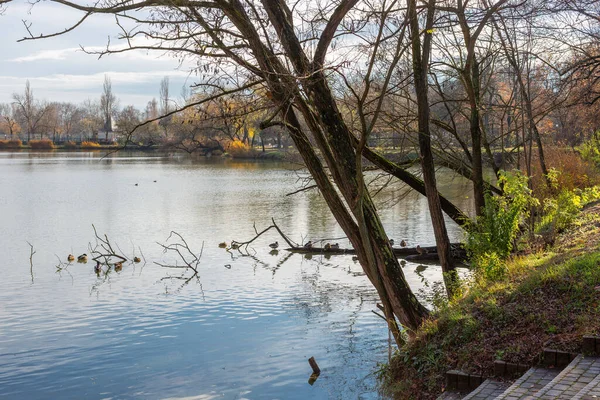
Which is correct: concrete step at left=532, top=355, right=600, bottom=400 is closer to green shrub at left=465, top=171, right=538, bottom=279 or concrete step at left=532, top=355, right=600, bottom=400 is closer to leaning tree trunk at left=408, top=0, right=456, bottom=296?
green shrub at left=465, top=171, right=538, bottom=279

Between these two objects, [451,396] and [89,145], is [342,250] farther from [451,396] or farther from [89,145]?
[89,145]

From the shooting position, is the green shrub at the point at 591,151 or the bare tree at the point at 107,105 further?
the bare tree at the point at 107,105

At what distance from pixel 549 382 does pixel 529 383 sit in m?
0.19

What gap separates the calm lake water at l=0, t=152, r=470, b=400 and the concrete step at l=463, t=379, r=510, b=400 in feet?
11.7

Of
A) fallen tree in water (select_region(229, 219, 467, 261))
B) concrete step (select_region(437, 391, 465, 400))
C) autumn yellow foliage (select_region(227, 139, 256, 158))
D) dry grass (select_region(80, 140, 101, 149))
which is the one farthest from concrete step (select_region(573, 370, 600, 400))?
dry grass (select_region(80, 140, 101, 149))

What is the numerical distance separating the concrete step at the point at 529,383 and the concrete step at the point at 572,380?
16cm

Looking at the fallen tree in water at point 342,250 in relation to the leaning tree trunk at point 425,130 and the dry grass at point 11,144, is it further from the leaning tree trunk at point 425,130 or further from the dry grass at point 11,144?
the dry grass at point 11,144

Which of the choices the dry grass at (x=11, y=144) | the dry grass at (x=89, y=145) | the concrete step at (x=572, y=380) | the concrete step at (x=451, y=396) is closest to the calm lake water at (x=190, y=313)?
the concrete step at (x=451, y=396)

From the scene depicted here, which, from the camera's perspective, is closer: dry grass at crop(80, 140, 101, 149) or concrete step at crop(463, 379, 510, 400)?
concrete step at crop(463, 379, 510, 400)

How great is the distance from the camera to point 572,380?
5.16 m

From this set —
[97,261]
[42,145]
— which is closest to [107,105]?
[42,145]

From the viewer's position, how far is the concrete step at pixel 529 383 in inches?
203

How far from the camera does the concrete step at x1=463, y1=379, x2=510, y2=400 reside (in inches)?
221

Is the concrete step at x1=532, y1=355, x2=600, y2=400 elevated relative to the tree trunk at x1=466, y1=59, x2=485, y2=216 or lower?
lower
